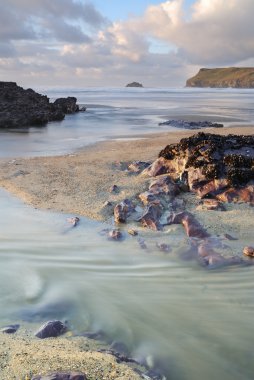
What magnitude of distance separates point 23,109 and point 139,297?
69.7 feet

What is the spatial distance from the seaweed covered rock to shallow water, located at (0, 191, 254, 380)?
1659 millimetres

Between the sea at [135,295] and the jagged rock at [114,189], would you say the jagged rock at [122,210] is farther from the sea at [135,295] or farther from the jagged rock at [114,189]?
the jagged rock at [114,189]

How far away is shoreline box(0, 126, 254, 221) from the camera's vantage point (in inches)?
276

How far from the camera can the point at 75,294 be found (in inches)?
165

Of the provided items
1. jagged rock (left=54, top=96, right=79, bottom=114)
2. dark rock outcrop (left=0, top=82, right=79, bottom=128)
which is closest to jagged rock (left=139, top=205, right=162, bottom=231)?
dark rock outcrop (left=0, top=82, right=79, bottom=128)

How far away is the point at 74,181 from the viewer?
8367 mm

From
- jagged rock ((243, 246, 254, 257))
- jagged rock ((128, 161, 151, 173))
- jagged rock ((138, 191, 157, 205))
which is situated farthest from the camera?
jagged rock ((128, 161, 151, 173))

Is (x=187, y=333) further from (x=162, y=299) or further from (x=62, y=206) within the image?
(x=62, y=206)

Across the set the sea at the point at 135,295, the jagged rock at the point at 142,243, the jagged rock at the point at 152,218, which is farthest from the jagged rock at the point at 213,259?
the jagged rock at the point at 152,218

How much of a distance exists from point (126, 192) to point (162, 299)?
3.39 m

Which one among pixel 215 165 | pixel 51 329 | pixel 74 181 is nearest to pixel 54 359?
pixel 51 329

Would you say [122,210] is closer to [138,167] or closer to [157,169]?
[157,169]

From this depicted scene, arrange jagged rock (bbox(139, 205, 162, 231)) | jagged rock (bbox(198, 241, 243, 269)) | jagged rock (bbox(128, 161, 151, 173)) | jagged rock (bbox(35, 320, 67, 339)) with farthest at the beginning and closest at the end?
jagged rock (bbox(128, 161, 151, 173)), jagged rock (bbox(139, 205, 162, 231)), jagged rock (bbox(198, 241, 243, 269)), jagged rock (bbox(35, 320, 67, 339))

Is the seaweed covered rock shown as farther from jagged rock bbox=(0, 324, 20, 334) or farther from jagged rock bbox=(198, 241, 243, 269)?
jagged rock bbox=(0, 324, 20, 334)
